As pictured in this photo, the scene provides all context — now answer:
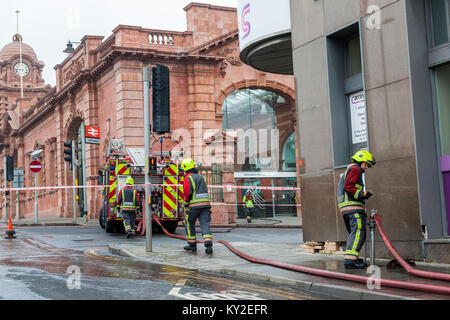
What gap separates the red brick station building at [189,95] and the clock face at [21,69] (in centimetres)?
5671

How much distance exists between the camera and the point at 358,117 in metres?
11.0

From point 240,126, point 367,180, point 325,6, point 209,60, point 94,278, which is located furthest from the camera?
point 240,126

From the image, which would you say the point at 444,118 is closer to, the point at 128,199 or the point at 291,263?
the point at 291,263

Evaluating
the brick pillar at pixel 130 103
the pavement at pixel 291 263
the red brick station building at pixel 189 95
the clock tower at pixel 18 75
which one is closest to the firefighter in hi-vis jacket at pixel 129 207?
the pavement at pixel 291 263

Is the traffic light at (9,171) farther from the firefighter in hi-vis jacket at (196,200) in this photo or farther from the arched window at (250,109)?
the firefighter in hi-vis jacket at (196,200)

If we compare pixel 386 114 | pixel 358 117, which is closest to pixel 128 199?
pixel 358 117

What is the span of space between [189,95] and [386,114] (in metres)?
20.4

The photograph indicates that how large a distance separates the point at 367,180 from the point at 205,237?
326 cm

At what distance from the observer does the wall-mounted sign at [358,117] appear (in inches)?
428

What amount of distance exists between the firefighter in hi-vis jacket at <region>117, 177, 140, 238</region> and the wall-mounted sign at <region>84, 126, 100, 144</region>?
38.9 feet

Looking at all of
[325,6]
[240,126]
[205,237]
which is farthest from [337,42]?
[240,126]

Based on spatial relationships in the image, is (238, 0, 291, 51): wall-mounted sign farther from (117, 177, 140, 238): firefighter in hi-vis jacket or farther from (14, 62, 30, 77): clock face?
(14, 62, 30, 77): clock face

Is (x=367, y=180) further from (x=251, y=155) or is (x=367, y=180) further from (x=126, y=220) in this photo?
(x=251, y=155)

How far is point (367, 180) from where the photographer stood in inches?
400
